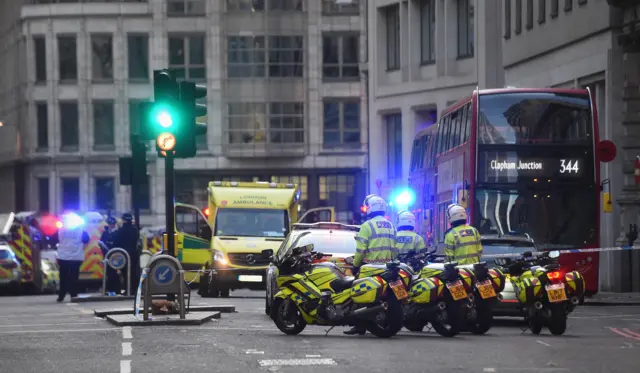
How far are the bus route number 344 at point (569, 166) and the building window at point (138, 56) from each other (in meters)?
49.9

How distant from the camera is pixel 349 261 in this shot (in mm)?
23406

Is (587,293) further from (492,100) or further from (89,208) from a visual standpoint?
(89,208)

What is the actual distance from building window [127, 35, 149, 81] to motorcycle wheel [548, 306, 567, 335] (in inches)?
2267

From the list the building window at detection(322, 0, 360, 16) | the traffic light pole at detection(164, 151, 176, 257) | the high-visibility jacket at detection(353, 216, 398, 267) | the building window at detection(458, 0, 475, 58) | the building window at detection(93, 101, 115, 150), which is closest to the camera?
the high-visibility jacket at detection(353, 216, 398, 267)

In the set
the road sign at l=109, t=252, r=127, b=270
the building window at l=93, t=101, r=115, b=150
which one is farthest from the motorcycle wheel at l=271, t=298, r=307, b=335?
the building window at l=93, t=101, r=115, b=150

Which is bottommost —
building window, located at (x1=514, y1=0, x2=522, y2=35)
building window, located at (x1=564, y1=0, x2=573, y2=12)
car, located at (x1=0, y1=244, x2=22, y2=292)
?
car, located at (x1=0, y1=244, x2=22, y2=292)

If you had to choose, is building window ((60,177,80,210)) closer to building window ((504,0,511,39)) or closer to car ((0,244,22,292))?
building window ((504,0,511,39))

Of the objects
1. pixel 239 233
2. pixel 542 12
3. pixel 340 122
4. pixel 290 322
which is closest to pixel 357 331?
pixel 290 322

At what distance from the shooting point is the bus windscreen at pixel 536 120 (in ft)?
92.6

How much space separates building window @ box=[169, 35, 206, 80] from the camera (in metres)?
76.2

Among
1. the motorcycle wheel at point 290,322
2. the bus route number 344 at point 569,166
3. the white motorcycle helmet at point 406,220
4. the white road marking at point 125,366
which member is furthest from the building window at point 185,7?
the white road marking at point 125,366

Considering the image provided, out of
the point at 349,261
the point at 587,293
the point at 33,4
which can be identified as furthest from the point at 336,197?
the point at 349,261

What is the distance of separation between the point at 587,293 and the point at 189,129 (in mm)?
10826

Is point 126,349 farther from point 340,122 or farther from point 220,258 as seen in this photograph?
point 340,122
